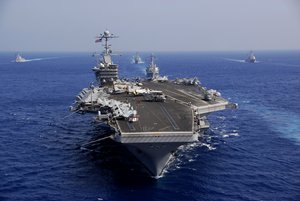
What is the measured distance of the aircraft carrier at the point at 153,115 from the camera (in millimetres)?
35625

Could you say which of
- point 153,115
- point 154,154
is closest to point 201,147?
point 153,115

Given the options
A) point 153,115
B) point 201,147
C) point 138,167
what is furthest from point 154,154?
point 201,147

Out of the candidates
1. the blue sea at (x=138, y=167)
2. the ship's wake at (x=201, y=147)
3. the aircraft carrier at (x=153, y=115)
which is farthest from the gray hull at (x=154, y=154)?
the ship's wake at (x=201, y=147)

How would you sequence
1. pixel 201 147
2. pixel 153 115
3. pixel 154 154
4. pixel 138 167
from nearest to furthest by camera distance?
1. pixel 154 154
2. pixel 138 167
3. pixel 153 115
4. pixel 201 147

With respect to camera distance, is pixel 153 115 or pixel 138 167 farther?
pixel 153 115

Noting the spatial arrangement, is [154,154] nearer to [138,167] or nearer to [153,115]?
[138,167]

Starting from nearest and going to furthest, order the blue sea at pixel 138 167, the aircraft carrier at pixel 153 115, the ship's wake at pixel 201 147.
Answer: the blue sea at pixel 138 167 → the aircraft carrier at pixel 153 115 → the ship's wake at pixel 201 147

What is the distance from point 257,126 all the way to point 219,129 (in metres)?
5.96

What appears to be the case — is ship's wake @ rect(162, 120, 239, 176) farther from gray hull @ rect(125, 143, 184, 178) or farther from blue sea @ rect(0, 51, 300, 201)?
gray hull @ rect(125, 143, 184, 178)

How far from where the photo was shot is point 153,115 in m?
44.3

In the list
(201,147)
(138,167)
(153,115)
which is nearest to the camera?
(138,167)

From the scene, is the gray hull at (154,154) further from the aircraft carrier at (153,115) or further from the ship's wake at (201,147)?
the ship's wake at (201,147)

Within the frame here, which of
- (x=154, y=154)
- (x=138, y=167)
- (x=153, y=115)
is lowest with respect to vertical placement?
(x=138, y=167)

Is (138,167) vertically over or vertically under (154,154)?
under
